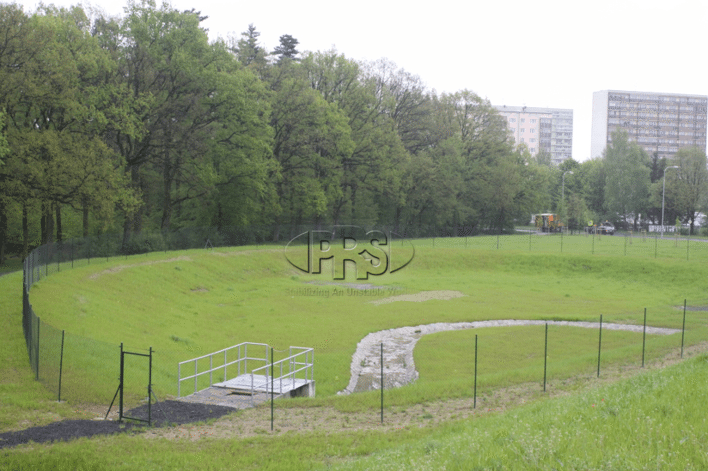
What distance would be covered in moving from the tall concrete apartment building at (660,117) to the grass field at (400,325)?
15880cm

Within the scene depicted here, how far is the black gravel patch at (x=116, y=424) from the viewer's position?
12906 mm

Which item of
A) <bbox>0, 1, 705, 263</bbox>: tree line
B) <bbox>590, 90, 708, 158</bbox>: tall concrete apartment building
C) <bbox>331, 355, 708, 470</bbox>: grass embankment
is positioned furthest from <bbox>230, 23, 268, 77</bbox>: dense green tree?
<bbox>590, 90, 708, 158</bbox>: tall concrete apartment building

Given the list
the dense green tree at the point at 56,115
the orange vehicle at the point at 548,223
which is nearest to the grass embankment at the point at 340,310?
the dense green tree at the point at 56,115

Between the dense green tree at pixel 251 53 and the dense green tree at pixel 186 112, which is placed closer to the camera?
the dense green tree at pixel 186 112

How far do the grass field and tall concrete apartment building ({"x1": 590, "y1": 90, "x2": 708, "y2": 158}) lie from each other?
158797 mm

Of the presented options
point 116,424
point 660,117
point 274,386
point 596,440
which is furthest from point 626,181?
point 596,440

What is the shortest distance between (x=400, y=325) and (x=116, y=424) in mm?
18948

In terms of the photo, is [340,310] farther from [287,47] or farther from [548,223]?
[548,223]

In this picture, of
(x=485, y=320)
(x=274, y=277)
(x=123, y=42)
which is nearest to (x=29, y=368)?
(x=485, y=320)

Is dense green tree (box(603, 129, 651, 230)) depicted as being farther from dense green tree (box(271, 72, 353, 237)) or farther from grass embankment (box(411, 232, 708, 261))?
dense green tree (box(271, 72, 353, 237))

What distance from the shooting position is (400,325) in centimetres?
3127

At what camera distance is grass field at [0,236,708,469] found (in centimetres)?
978

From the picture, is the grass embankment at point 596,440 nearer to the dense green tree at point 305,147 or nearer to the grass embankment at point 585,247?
the grass embankment at point 585,247

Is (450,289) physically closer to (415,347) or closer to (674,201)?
(415,347)
